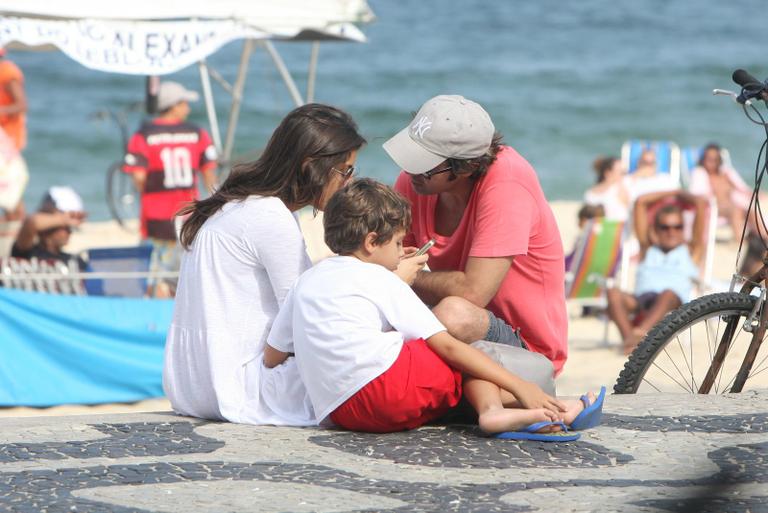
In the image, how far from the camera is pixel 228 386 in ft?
13.0

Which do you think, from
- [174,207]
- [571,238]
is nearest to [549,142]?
[571,238]

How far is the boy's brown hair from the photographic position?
368 centimetres

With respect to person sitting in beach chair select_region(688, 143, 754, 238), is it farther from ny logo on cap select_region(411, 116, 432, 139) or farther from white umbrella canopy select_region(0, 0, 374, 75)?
ny logo on cap select_region(411, 116, 432, 139)

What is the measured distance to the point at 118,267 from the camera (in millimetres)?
7738

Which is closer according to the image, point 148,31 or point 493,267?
point 493,267

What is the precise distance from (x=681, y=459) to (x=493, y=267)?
781 millimetres

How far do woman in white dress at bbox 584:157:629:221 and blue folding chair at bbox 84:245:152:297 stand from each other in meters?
5.09

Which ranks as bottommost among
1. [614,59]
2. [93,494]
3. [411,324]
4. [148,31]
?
[93,494]

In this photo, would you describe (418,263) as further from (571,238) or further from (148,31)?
(571,238)

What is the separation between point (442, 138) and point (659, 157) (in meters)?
10.2

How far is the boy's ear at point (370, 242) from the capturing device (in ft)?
12.2

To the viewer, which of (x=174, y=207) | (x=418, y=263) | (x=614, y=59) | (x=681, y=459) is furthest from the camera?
(x=614, y=59)

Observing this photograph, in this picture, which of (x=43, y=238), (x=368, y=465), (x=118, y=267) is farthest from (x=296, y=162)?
(x=43, y=238)

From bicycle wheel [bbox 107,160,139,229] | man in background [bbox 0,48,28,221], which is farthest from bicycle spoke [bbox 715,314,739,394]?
bicycle wheel [bbox 107,160,139,229]
